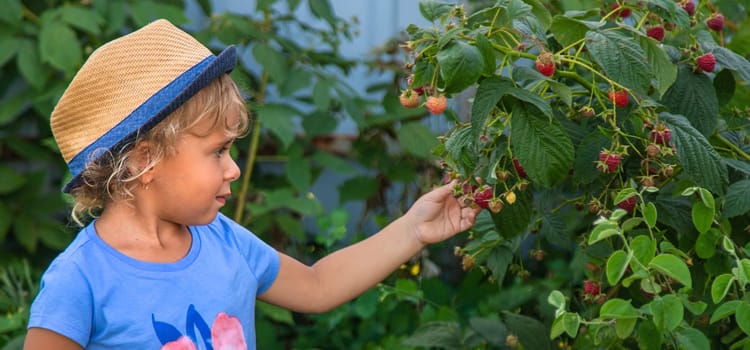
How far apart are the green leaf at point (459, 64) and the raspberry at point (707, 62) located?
1.48 feet

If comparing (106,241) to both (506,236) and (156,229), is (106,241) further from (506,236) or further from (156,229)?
(506,236)

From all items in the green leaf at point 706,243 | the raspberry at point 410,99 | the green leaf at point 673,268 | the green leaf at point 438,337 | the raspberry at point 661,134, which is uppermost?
the raspberry at point 410,99

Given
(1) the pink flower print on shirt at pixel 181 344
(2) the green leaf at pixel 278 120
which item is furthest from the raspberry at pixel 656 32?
(2) the green leaf at pixel 278 120

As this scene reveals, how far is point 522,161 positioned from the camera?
1.65 metres

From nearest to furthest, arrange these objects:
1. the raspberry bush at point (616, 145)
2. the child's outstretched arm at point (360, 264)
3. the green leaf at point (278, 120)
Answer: the raspberry bush at point (616, 145) → the child's outstretched arm at point (360, 264) → the green leaf at point (278, 120)

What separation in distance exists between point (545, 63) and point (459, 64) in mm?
155

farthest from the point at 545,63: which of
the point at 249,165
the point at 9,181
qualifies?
the point at 9,181

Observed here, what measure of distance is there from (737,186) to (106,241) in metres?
1.02

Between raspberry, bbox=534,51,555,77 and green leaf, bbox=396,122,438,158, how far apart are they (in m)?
1.54

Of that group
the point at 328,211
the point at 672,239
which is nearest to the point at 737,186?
the point at 672,239

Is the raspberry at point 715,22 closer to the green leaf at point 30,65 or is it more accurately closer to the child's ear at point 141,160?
the child's ear at point 141,160

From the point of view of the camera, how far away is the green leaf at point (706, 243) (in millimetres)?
1776

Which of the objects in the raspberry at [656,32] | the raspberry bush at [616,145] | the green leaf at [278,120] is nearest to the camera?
the raspberry bush at [616,145]

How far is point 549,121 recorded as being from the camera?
1655 millimetres
